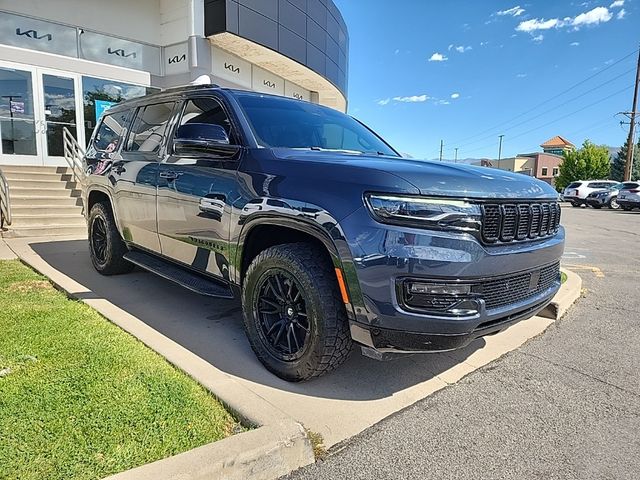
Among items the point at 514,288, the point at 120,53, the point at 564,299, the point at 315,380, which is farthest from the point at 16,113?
the point at 514,288

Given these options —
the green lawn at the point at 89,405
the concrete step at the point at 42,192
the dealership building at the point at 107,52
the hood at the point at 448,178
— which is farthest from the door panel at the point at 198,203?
the dealership building at the point at 107,52

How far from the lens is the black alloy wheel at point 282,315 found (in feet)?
9.63

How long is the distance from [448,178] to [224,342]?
7.13ft

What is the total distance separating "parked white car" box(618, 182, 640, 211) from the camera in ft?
78.0

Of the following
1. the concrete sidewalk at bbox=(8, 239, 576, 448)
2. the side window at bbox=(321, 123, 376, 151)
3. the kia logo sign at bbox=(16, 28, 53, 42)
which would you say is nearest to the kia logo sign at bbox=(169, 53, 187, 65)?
the kia logo sign at bbox=(16, 28, 53, 42)

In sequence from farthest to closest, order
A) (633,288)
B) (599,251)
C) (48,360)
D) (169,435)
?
(599,251), (633,288), (48,360), (169,435)

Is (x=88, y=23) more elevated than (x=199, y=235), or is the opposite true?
(x=88, y=23)

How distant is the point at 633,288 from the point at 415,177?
204 inches

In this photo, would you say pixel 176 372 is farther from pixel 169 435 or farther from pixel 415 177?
pixel 415 177

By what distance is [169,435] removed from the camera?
230 centimetres

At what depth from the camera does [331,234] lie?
2.61 meters

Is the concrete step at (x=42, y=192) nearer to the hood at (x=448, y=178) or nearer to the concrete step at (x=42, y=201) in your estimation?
the concrete step at (x=42, y=201)

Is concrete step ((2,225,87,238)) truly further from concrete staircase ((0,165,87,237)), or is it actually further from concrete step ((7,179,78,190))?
concrete step ((7,179,78,190))

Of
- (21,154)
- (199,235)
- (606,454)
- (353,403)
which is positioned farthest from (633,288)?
(21,154)
